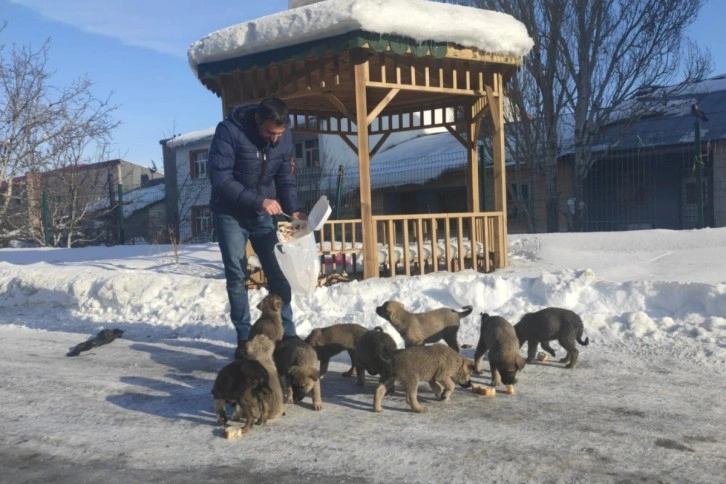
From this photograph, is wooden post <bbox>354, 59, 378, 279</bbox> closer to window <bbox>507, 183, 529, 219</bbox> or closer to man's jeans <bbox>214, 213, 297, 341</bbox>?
man's jeans <bbox>214, 213, 297, 341</bbox>

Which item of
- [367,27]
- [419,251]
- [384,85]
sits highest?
[367,27]

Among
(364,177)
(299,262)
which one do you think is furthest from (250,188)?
(364,177)

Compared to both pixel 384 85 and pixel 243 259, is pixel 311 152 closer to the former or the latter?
pixel 384 85

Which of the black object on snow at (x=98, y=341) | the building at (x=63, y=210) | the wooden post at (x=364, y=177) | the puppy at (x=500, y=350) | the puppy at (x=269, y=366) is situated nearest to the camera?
the puppy at (x=269, y=366)

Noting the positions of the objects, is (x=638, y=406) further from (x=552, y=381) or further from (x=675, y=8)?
(x=675, y=8)

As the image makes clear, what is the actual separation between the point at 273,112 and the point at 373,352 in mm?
2053

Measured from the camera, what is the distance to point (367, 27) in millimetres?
8625

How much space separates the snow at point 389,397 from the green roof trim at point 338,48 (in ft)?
10.6

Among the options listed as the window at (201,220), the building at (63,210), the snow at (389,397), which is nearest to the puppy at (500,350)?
the snow at (389,397)

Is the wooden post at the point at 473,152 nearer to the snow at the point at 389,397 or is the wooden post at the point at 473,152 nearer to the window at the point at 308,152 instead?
the snow at the point at 389,397

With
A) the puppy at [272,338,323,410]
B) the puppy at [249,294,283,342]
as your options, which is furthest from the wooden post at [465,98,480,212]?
the puppy at [272,338,323,410]

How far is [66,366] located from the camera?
5.88 metres

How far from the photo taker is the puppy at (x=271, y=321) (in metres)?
5.07

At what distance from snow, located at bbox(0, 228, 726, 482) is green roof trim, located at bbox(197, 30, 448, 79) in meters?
3.23
